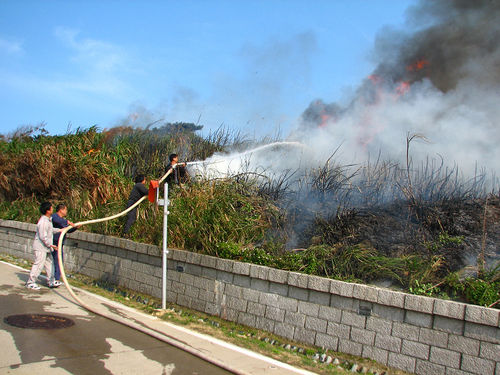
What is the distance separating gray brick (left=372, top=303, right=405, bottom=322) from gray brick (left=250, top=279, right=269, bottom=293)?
1.66 m

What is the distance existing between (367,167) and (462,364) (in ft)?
15.2

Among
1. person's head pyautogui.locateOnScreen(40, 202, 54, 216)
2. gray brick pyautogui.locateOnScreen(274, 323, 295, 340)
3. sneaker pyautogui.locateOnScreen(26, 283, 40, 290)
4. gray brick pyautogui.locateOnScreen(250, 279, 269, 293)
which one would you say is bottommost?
sneaker pyautogui.locateOnScreen(26, 283, 40, 290)

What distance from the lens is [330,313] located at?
235 inches

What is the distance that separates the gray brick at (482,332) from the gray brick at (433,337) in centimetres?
24

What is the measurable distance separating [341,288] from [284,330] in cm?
112

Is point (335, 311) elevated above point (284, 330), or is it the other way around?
point (335, 311)

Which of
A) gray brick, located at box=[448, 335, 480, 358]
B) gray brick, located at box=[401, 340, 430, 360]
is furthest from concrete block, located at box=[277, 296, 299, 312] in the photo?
gray brick, located at box=[448, 335, 480, 358]

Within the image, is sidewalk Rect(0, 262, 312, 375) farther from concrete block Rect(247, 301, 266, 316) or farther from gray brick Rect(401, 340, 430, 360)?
gray brick Rect(401, 340, 430, 360)

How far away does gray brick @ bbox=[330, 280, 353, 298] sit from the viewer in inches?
227

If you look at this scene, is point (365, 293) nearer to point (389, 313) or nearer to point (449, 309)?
point (389, 313)

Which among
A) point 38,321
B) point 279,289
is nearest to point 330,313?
point 279,289

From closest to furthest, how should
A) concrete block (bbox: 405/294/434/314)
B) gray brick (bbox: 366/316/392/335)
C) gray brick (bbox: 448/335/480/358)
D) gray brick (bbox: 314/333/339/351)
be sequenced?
gray brick (bbox: 448/335/480/358) → concrete block (bbox: 405/294/434/314) → gray brick (bbox: 366/316/392/335) → gray brick (bbox: 314/333/339/351)

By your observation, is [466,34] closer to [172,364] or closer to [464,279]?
[464,279]

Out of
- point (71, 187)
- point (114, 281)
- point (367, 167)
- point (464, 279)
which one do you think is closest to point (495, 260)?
point (464, 279)
